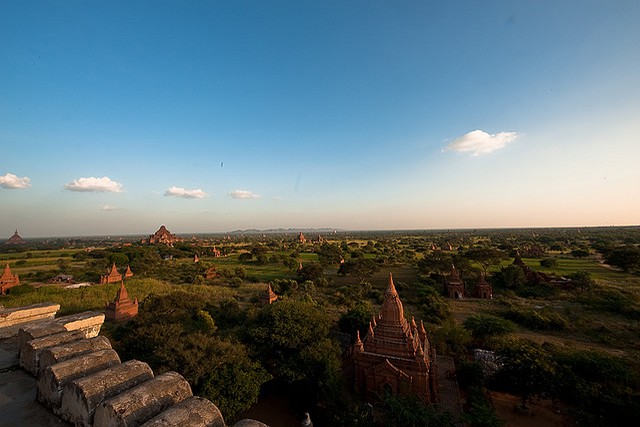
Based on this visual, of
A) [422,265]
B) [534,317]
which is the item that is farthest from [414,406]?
[422,265]

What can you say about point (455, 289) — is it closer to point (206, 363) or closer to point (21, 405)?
point (206, 363)

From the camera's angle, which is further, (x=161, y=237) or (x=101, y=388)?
(x=161, y=237)

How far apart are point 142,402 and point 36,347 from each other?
1717mm

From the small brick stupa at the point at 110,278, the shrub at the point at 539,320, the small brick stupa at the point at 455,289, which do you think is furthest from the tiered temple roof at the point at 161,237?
the shrub at the point at 539,320

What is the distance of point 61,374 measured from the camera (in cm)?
254

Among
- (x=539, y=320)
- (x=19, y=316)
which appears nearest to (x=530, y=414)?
(x=539, y=320)

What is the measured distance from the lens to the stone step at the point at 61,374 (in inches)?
98.5

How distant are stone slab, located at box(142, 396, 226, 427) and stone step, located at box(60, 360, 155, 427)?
57 centimetres

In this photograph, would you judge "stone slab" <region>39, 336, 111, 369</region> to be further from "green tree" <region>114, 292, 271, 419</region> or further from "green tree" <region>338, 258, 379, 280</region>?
"green tree" <region>338, 258, 379, 280</region>

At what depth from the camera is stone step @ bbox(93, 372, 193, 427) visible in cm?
213

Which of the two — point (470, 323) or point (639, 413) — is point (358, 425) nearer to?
point (639, 413)

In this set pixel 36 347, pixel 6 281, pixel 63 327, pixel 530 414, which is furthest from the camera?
pixel 6 281

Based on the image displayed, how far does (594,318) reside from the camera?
856 inches

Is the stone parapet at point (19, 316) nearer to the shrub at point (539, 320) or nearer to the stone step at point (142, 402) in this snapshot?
the stone step at point (142, 402)
